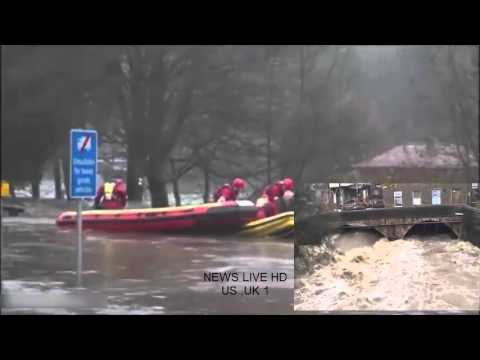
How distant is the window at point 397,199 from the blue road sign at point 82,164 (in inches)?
100

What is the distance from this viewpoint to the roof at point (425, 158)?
36.8ft

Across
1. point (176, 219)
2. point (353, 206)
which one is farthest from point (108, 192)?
point (353, 206)

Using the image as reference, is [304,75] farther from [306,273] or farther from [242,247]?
[306,273]

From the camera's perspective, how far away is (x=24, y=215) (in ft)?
33.7

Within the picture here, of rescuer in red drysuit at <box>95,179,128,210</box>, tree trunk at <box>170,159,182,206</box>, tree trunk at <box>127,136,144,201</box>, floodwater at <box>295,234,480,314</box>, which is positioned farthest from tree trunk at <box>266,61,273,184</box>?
floodwater at <box>295,234,480,314</box>

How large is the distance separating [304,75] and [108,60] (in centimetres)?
824

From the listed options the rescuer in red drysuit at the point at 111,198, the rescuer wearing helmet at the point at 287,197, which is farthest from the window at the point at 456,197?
the rescuer in red drysuit at the point at 111,198

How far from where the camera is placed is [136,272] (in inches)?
239

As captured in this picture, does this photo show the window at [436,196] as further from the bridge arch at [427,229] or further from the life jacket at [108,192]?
the life jacket at [108,192]

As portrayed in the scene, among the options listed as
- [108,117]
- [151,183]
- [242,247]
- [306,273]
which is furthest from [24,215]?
[306,273]

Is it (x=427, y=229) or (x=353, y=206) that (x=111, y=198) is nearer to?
(x=353, y=206)

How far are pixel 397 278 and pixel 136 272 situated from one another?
293 centimetres

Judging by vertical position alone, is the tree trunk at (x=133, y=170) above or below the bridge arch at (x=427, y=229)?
above

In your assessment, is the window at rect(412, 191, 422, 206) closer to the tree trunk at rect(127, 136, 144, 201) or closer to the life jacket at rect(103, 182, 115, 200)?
the tree trunk at rect(127, 136, 144, 201)
